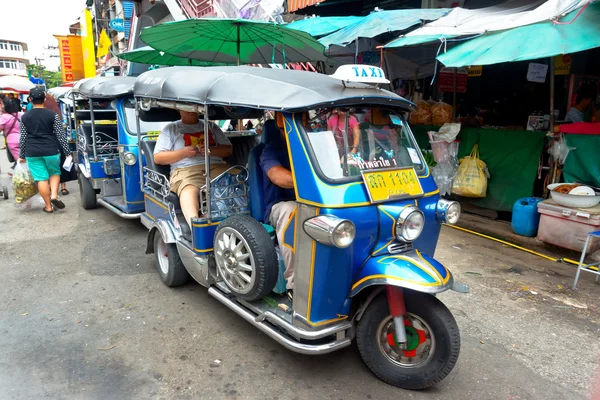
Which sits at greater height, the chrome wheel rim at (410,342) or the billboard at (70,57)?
the billboard at (70,57)

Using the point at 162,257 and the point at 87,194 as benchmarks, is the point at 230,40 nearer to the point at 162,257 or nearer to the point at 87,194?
the point at 162,257

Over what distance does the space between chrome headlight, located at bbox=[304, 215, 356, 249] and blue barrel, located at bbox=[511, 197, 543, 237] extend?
161 inches

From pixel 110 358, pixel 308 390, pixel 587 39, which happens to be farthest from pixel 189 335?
pixel 587 39

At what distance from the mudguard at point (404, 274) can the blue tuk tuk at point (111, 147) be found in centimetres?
322

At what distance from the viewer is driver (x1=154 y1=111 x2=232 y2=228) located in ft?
13.1

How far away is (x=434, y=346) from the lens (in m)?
2.68

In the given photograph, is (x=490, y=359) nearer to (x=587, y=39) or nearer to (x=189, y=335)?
(x=189, y=335)

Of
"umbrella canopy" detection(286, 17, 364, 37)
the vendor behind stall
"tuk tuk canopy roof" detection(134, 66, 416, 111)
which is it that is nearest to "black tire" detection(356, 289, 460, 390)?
"tuk tuk canopy roof" detection(134, 66, 416, 111)

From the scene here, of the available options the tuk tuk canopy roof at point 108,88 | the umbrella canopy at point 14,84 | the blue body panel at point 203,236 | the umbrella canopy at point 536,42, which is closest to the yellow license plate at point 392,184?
the blue body panel at point 203,236

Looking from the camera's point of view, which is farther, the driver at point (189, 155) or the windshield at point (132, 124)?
the windshield at point (132, 124)

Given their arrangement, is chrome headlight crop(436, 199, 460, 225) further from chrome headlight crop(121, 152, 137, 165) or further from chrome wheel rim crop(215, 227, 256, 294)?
chrome headlight crop(121, 152, 137, 165)

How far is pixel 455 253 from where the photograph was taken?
5422 millimetres

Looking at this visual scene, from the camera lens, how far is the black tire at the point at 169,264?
4191mm

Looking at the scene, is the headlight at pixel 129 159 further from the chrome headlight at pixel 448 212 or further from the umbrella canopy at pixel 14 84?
the umbrella canopy at pixel 14 84
